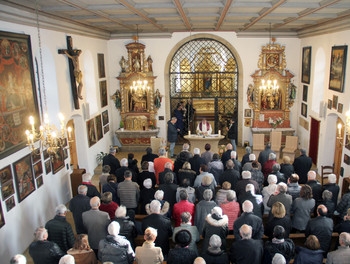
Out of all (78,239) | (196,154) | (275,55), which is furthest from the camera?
(275,55)

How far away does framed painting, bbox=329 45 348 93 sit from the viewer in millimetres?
9984

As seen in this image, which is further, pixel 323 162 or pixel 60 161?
pixel 323 162

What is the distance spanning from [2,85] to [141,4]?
11.5 feet

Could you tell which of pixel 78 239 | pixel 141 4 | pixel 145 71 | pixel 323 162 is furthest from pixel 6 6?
pixel 323 162

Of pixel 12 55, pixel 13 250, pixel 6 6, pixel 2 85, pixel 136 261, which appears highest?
pixel 6 6

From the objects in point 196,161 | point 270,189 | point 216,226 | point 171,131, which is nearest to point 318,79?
point 171,131

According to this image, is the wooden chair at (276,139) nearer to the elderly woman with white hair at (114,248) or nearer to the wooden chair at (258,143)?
the wooden chair at (258,143)

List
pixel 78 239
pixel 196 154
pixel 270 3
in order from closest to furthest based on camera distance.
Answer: pixel 78 239 → pixel 270 3 → pixel 196 154

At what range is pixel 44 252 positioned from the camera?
4996mm

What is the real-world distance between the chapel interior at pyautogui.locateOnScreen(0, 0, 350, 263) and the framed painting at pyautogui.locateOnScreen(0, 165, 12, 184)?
0.04 metres

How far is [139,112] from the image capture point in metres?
15.4

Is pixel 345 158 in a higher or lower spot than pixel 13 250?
higher

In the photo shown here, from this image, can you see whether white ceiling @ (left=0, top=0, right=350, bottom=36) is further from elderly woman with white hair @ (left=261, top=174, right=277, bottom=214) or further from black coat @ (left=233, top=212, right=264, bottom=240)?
black coat @ (left=233, top=212, right=264, bottom=240)

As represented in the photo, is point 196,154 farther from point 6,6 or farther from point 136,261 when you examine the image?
point 6,6
